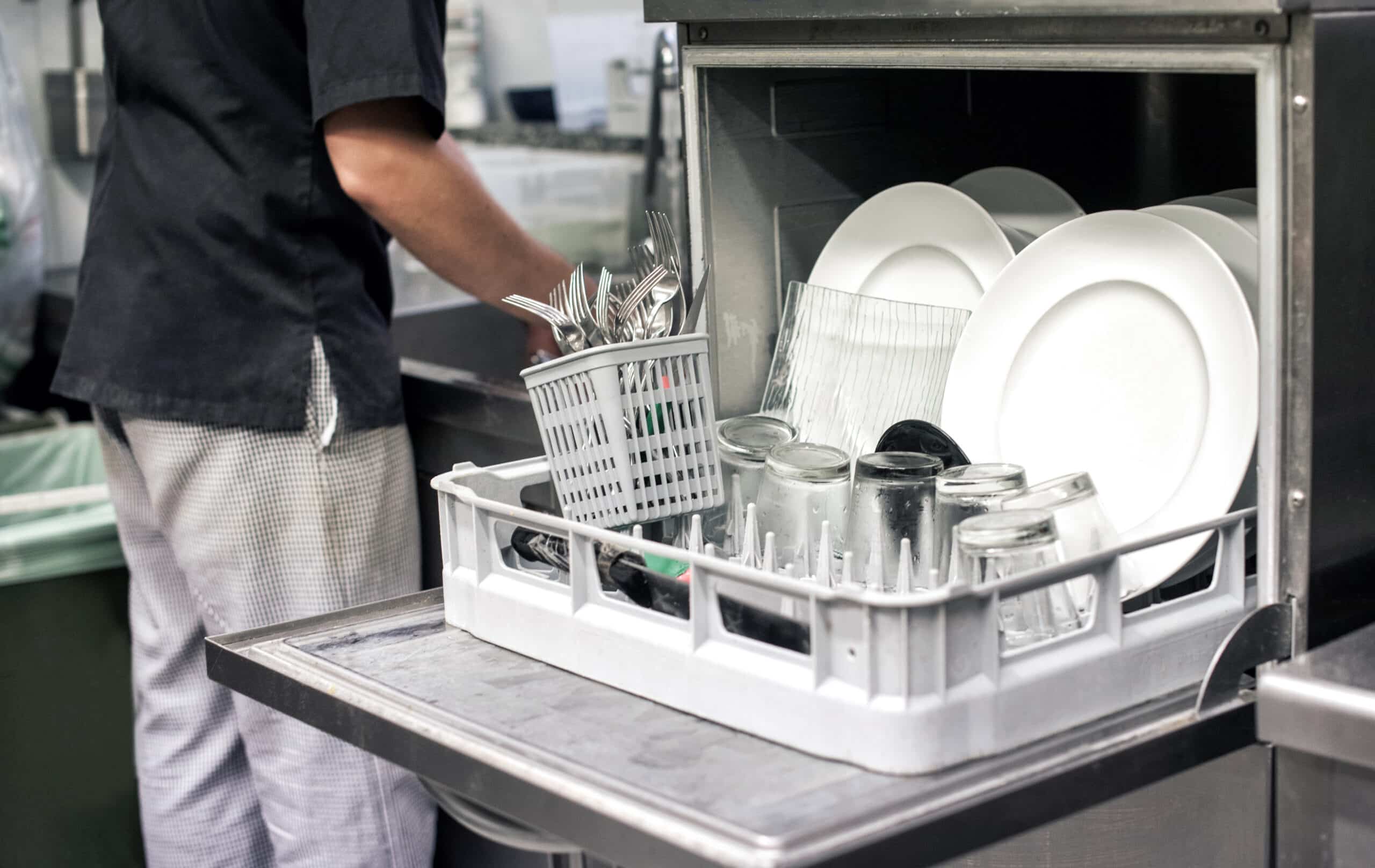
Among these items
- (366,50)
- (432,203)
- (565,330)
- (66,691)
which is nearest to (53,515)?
(66,691)

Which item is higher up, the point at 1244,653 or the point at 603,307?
the point at 603,307

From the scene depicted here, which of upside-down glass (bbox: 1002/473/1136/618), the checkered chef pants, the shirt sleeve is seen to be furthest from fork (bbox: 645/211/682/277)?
the checkered chef pants

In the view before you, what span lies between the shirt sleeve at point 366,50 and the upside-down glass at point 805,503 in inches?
25.6

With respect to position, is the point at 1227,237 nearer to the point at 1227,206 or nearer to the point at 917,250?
the point at 1227,206

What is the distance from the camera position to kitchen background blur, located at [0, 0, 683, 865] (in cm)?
208

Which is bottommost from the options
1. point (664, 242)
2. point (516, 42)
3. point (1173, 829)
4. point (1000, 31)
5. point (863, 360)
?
point (1173, 829)

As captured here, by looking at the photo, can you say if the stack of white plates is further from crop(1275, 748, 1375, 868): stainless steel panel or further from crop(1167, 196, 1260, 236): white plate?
crop(1275, 748, 1375, 868): stainless steel panel

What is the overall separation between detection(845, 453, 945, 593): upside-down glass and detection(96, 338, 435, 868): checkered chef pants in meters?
0.81

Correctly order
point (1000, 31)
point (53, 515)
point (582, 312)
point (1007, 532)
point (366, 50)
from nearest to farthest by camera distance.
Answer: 1. point (1007, 532)
2. point (1000, 31)
3. point (582, 312)
4. point (366, 50)
5. point (53, 515)

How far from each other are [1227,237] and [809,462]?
37 cm

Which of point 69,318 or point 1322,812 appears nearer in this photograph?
point 1322,812

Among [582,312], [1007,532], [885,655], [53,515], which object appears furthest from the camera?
[53,515]

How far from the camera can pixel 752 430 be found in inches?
47.4

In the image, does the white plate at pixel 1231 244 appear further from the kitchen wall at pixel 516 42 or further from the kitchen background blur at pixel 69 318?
the kitchen wall at pixel 516 42
